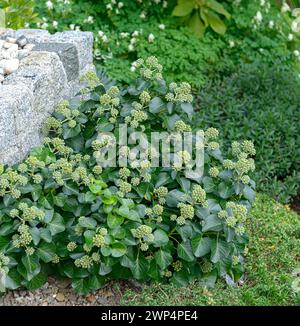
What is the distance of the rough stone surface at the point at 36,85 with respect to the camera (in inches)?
138

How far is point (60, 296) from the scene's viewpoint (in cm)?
340

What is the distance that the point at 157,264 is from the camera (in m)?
3.35

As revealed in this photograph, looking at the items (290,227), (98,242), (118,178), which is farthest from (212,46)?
(98,242)

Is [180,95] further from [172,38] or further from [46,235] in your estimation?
[172,38]

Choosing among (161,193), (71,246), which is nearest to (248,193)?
(161,193)

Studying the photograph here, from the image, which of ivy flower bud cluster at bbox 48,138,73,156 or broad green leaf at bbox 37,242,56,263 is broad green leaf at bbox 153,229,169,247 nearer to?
broad green leaf at bbox 37,242,56,263

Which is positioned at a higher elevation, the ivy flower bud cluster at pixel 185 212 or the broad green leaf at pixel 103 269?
the ivy flower bud cluster at pixel 185 212

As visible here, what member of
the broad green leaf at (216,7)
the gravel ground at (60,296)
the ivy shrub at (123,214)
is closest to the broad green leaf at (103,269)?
the ivy shrub at (123,214)

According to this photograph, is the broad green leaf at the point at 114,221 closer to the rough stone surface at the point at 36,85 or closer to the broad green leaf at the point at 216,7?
the rough stone surface at the point at 36,85

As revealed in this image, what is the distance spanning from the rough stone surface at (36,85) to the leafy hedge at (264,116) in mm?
1283

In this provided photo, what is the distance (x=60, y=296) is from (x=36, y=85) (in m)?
1.14

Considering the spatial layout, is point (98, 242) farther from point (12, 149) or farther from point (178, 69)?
point (178, 69)

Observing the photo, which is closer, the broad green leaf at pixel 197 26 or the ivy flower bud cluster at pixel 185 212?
the ivy flower bud cluster at pixel 185 212

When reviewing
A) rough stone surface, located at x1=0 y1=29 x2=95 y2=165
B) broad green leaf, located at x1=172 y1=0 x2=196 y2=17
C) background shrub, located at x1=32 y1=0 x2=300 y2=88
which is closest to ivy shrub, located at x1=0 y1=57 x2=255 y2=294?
rough stone surface, located at x1=0 y1=29 x2=95 y2=165
